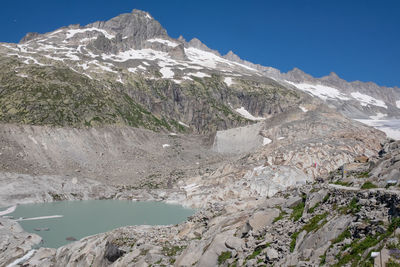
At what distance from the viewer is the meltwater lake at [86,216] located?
5550cm

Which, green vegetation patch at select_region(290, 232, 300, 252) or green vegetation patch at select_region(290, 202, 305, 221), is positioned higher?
green vegetation patch at select_region(290, 202, 305, 221)

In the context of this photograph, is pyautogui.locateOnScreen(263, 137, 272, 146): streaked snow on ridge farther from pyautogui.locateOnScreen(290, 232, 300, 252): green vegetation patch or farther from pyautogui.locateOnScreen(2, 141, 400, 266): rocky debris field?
pyautogui.locateOnScreen(290, 232, 300, 252): green vegetation patch

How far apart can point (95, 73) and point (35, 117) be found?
64.0 meters

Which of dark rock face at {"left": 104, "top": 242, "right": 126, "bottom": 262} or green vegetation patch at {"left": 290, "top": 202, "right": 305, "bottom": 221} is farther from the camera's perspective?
dark rock face at {"left": 104, "top": 242, "right": 126, "bottom": 262}

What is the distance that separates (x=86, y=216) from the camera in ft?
225

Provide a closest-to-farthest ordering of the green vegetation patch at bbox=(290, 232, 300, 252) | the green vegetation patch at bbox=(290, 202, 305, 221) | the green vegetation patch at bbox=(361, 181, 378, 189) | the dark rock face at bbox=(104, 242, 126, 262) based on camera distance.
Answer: the green vegetation patch at bbox=(290, 232, 300, 252) < the green vegetation patch at bbox=(361, 181, 378, 189) < the green vegetation patch at bbox=(290, 202, 305, 221) < the dark rock face at bbox=(104, 242, 126, 262)

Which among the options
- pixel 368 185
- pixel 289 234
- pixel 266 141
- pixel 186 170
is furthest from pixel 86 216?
pixel 266 141

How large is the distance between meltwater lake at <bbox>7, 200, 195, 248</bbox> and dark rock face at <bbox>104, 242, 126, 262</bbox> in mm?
23758

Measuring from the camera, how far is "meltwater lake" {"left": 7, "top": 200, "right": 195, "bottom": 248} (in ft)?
182

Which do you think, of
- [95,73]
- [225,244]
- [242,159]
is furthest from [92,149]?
[225,244]

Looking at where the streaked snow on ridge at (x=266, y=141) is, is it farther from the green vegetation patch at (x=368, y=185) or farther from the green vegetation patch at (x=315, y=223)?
the green vegetation patch at (x=315, y=223)

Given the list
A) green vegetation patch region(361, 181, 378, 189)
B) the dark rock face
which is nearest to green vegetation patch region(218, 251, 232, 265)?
green vegetation patch region(361, 181, 378, 189)

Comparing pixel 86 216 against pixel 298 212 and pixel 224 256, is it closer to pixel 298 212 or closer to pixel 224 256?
pixel 224 256

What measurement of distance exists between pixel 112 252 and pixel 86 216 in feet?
148
